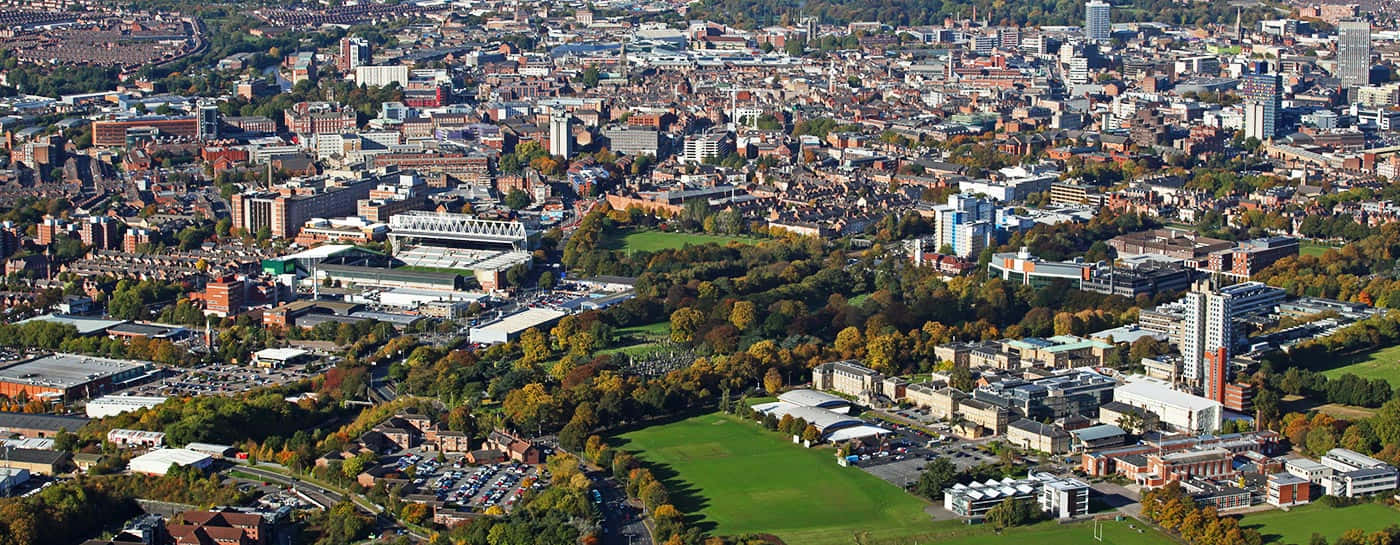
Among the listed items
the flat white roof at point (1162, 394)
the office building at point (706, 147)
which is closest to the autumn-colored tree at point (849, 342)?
the flat white roof at point (1162, 394)

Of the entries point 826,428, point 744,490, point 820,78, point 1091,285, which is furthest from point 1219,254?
point 820,78

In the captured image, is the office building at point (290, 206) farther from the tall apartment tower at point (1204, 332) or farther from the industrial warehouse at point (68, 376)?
the tall apartment tower at point (1204, 332)

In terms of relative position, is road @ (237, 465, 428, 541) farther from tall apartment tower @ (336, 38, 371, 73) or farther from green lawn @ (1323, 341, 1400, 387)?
tall apartment tower @ (336, 38, 371, 73)

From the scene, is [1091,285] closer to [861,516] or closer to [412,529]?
[861,516]

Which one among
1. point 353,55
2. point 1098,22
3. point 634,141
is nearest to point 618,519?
point 634,141

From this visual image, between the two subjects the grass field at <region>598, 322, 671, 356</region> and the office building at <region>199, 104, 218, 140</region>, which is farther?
the office building at <region>199, 104, 218, 140</region>

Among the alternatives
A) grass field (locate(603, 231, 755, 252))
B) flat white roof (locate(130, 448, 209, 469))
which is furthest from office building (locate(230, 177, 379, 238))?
flat white roof (locate(130, 448, 209, 469))
